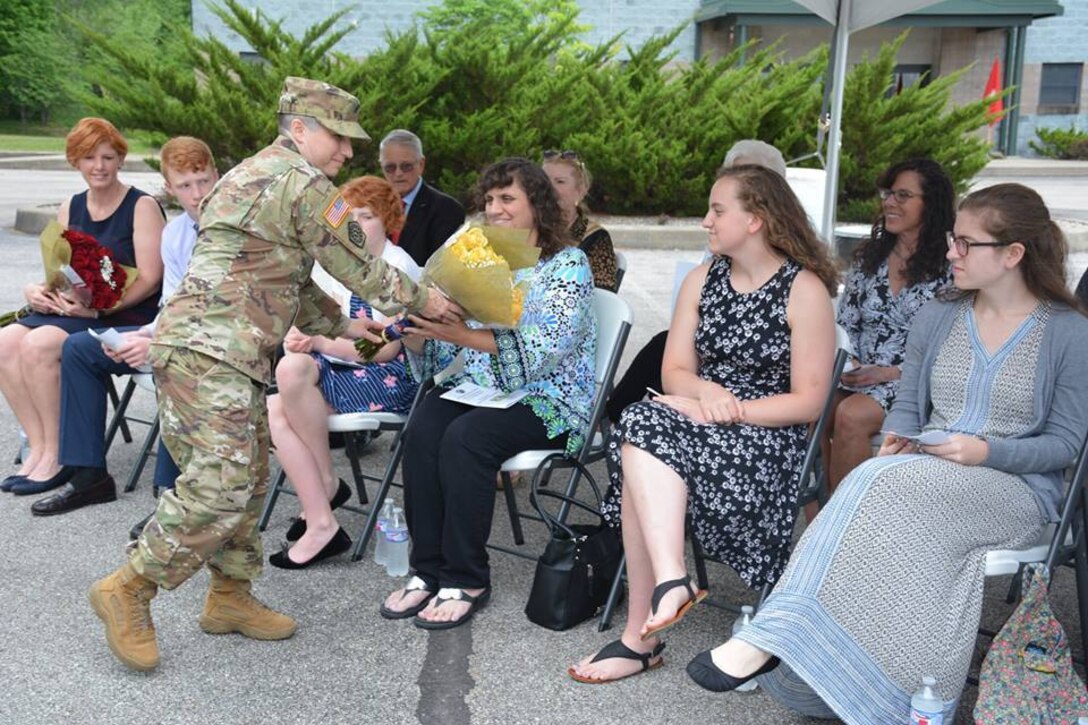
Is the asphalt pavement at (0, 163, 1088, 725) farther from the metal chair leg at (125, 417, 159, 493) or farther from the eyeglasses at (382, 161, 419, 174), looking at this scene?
the eyeglasses at (382, 161, 419, 174)

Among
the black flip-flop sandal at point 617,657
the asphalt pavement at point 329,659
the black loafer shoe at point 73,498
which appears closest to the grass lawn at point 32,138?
the black loafer shoe at point 73,498

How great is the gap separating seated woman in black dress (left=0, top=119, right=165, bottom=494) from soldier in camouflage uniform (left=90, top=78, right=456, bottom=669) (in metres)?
1.81

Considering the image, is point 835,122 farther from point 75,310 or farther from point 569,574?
A: point 75,310

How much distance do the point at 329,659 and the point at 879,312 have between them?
8.02ft

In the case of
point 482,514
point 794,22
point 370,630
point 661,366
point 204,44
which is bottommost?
point 370,630

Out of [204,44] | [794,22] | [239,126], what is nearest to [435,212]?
[239,126]

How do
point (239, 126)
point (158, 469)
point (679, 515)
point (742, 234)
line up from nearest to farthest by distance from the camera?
point (679, 515)
point (742, 234)
point (158, 469)
point (239, 126)

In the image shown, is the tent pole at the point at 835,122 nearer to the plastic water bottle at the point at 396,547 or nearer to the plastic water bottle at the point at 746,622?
the plastic water bottle at the point at 396,547

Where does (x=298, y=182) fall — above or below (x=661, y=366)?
above

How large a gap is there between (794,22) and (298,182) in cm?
2674

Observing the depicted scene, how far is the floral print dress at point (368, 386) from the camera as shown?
4445 mm

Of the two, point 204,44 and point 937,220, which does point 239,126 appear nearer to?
point 204,44

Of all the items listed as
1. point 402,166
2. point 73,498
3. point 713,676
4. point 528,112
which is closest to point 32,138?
point 528,112

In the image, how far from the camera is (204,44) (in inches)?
570
